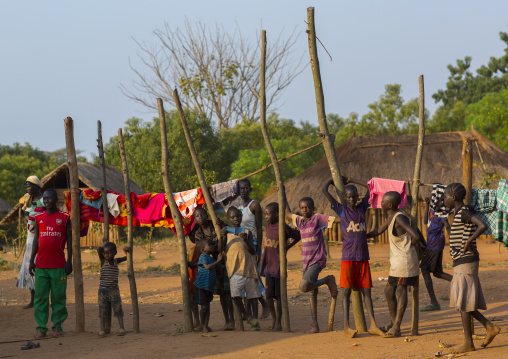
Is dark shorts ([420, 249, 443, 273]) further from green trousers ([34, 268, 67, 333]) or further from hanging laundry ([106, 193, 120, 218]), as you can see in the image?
green trousers ([34, 268, 67, 333])

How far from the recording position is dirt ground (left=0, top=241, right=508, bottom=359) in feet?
17.7

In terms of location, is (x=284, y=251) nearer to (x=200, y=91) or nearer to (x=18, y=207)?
(x=18, y=207)

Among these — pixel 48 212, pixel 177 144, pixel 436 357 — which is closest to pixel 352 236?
pixel 436 357

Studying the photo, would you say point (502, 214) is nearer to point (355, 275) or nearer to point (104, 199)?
point (355, 275)

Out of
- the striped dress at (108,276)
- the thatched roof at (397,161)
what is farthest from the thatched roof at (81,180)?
the striped dress at (108,276)

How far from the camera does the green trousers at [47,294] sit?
6.91 meters

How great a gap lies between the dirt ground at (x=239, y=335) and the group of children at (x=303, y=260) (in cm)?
27

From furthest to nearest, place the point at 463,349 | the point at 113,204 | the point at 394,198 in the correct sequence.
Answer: the point at 113,204 → the point at 394,198 → the point at 463,349

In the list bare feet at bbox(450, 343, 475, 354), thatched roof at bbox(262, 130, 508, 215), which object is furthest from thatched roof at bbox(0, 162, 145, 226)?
bare feet at bbox(450, 343, 475, 354)

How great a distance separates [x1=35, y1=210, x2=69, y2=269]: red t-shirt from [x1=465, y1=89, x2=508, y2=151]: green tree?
20.8 m

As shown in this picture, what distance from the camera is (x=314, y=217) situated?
636 centimetres

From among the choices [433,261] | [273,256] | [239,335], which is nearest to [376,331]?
[239,335]

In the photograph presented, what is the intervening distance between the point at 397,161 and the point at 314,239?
14.2m

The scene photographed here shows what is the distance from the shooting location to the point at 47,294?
22.8ft
